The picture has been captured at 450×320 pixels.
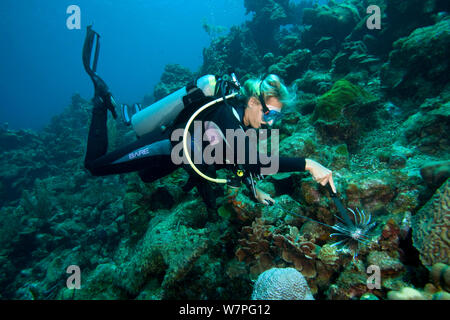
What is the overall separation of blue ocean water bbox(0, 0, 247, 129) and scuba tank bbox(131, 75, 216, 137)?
4313 centimetres

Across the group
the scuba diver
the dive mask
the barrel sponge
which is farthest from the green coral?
the barrel sponge

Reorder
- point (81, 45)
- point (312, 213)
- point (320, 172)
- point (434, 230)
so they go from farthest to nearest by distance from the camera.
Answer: point (81, 45) < point (312, 213) < point (320, 172) < point (434, 230)

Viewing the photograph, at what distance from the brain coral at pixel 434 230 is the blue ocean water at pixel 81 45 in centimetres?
4633

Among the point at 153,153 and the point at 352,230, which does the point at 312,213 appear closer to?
the point at 352,230

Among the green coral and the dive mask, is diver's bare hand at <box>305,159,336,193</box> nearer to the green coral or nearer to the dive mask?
the dive mask

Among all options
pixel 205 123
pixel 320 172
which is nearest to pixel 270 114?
pixel 205 123

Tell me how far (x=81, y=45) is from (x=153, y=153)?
119 m

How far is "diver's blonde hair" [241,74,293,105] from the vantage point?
9.18ft

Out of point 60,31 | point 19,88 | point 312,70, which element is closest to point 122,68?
point 19,88

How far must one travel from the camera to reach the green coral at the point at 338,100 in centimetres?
459

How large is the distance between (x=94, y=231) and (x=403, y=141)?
912 centimetres

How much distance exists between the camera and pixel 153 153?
3.31 metres

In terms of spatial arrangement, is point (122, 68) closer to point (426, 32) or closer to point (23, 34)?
point (23, 34)
